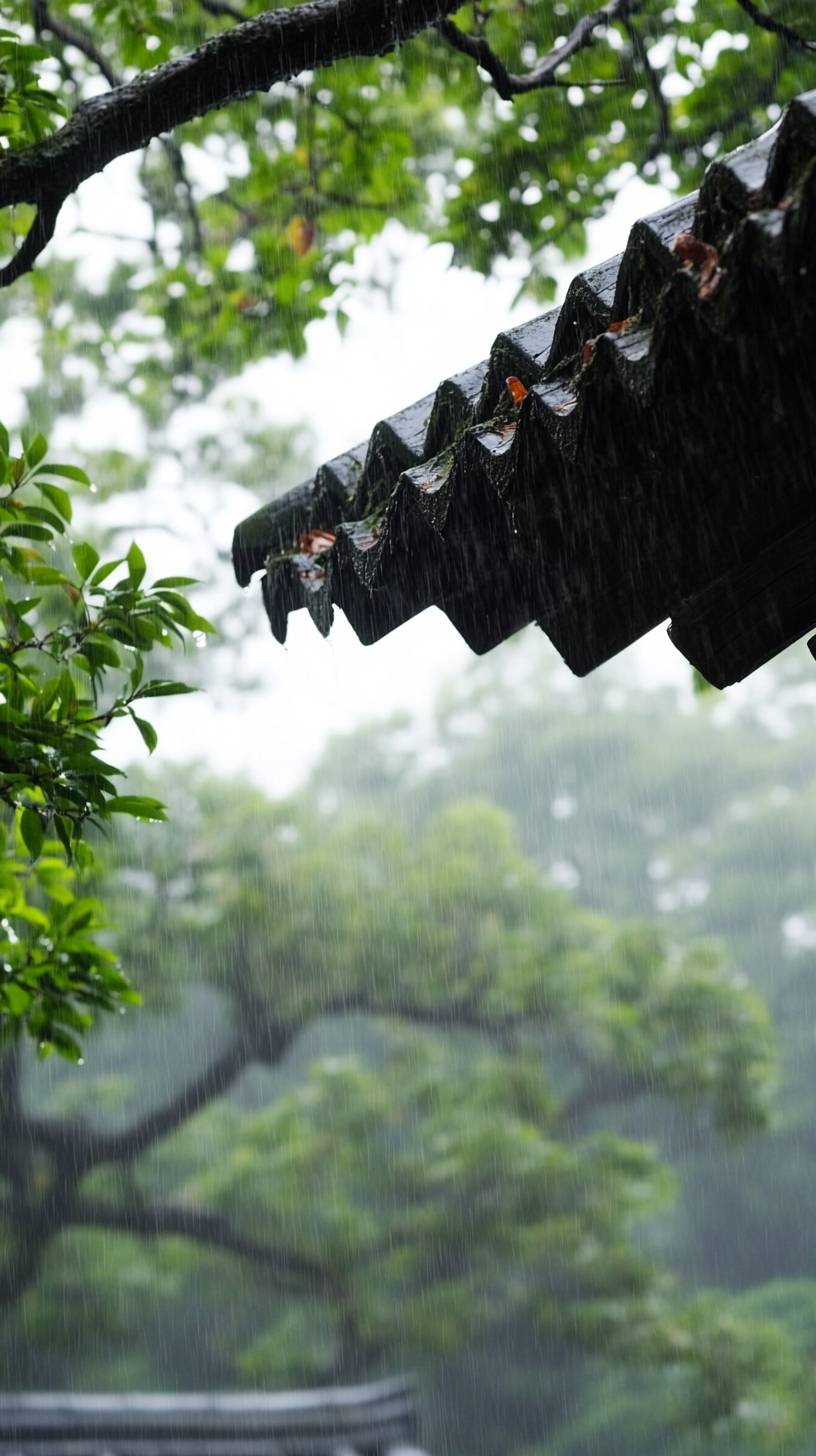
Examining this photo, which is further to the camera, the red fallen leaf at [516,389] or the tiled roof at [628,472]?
the red fallen leaf at [516,389]

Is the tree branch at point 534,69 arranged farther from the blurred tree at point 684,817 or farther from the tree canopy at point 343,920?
the blurred tree at point 684,817

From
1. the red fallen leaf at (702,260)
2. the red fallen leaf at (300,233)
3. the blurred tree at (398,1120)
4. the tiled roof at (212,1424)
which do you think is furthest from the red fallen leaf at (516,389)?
the blurred tree at (398,1120)

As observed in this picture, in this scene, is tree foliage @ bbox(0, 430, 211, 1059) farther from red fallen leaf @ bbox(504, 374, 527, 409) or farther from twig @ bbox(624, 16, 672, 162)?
twig @ bbox(624, 16, 672, 162)

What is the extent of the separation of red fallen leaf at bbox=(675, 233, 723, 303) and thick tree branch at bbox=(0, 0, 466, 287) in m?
1.13

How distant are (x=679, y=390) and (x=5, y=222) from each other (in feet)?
13.8

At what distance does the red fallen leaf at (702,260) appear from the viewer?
4.02ft

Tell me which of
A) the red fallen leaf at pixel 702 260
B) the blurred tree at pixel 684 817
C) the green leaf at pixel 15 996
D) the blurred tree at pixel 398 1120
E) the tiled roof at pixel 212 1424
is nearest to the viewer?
the red fallen leaf at pixel 702 260

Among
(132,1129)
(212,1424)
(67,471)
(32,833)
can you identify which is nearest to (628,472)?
(67,471)

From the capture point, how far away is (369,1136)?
11.1 metres

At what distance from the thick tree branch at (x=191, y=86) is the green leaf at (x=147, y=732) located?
80 centimetres

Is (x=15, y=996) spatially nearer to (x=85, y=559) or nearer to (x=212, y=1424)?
(x=85, y=559)

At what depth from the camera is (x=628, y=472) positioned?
155cm

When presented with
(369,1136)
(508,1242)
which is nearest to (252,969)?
(369,1136)

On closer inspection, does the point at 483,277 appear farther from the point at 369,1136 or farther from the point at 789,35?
the point at 369,1136
